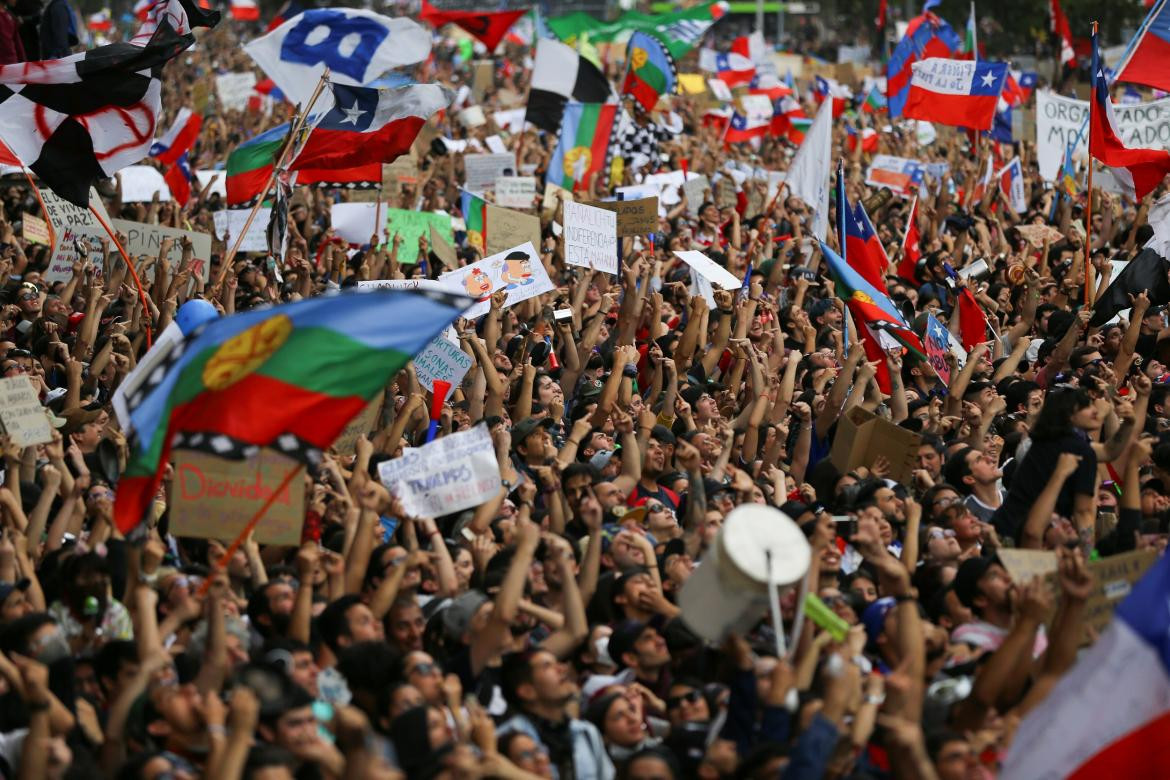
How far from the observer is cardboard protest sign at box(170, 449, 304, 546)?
22.2 ft

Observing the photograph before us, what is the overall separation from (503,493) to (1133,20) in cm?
3849

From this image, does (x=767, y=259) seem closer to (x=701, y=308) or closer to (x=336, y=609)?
(x=701, y=308)

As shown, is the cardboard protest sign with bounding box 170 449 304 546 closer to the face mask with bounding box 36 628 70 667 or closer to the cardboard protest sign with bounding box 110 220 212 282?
the face mask with bounding box 36 628 70 667

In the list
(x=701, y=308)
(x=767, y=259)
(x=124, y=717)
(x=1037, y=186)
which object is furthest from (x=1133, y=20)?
(x=124, y=717)

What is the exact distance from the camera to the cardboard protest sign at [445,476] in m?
7.39

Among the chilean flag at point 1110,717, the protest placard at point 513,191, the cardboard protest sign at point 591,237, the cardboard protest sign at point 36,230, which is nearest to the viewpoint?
the chilean flag at point 1110,717

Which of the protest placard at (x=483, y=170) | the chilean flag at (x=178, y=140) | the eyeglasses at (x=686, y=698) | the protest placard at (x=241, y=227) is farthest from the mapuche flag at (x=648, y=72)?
the eyeglasses at (x=686, y=698)

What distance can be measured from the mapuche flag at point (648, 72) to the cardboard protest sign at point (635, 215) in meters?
7.49

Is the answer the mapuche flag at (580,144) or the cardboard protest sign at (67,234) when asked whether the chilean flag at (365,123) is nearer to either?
the cardboard protest sign at (67,234)

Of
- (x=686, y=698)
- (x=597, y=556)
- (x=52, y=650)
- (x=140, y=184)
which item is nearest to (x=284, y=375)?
(x=52, y=650)

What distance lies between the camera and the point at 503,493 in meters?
7.87

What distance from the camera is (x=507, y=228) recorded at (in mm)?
13562

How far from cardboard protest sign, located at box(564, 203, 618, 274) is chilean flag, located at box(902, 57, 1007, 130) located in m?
7.08

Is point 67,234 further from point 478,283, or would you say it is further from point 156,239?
point 478,283
